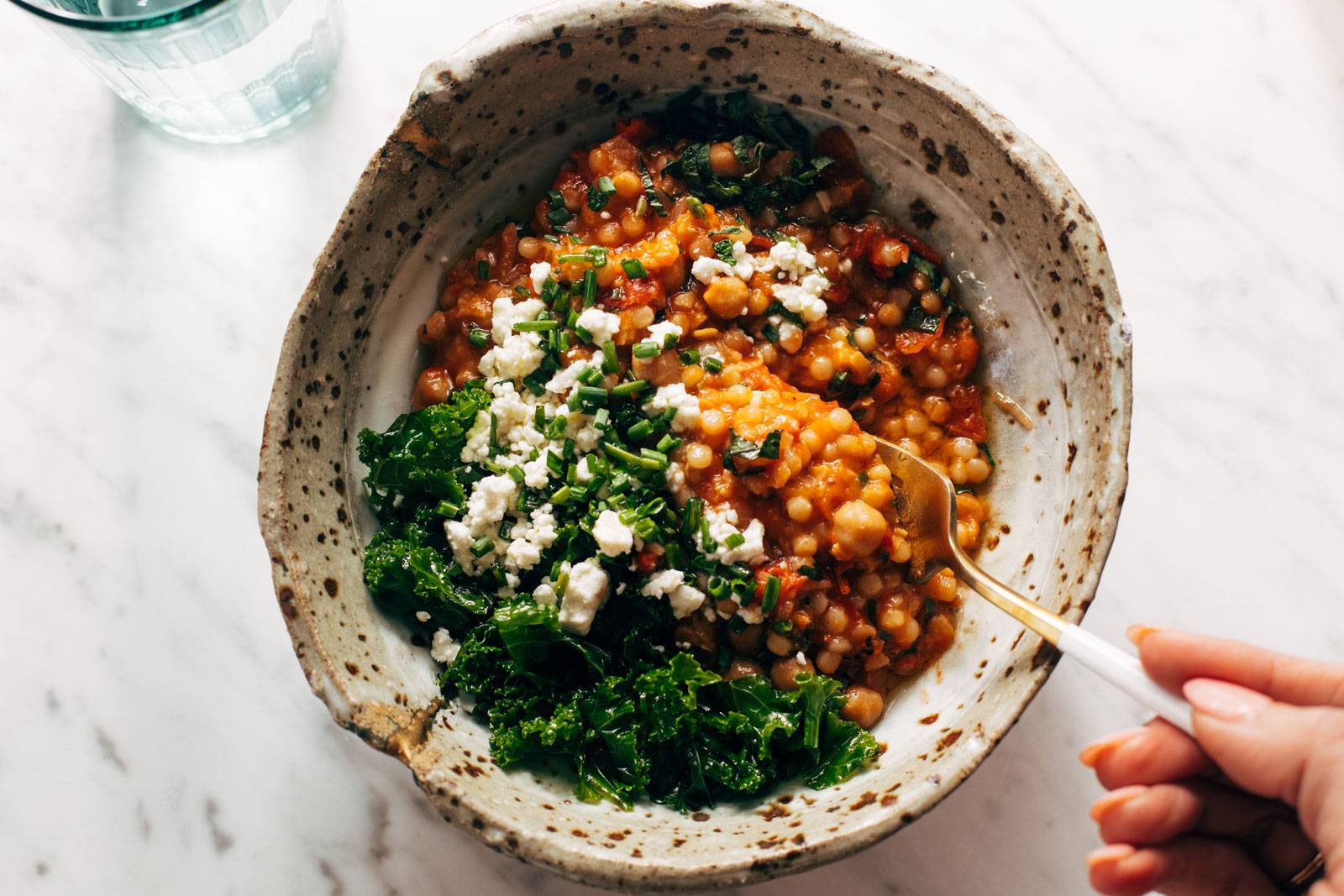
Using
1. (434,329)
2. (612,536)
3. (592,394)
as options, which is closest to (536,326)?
(592,394)

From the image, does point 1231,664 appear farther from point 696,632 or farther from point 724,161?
point 724,161

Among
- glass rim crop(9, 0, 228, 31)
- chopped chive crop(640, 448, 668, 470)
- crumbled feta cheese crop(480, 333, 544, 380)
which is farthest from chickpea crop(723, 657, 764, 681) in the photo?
glass rim crop(9, 0, 228, 31)

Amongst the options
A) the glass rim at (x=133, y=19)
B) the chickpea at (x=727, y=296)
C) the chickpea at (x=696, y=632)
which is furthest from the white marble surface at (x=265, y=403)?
the chickpea at (x=727, y=296)

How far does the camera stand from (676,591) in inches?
107

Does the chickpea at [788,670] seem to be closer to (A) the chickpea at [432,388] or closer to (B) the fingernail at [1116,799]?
(B) the fingernail at [1116,799]

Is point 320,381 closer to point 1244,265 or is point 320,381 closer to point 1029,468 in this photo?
point 1029,468

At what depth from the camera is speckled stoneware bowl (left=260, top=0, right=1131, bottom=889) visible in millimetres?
2498

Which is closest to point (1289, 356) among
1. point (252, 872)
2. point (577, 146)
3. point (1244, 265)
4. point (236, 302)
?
point (1244, 265)

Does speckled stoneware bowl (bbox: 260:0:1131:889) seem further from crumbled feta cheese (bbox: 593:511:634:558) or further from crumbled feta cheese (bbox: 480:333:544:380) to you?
crumbled feta cheese (bbox: 593:511:634:558)

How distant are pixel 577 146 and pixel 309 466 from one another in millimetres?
1212

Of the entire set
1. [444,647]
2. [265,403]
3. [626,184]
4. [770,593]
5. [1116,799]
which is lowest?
[265,403]

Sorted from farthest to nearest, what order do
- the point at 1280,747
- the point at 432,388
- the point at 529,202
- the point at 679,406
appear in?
the point at 529,202, the point at 432,388, the point at 679,406, the point at 1280,747

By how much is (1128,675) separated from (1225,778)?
12.3 inches

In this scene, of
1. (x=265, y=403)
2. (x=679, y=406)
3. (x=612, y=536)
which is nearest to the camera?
(x=612, y=536)
